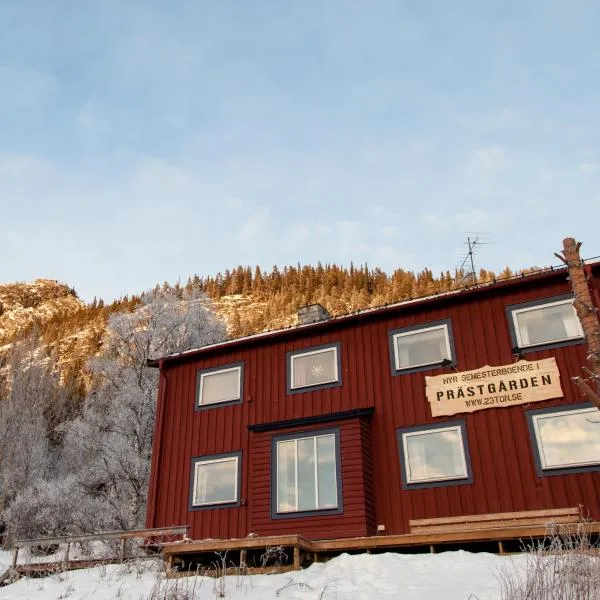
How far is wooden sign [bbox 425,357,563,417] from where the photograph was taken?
1483 centimetres

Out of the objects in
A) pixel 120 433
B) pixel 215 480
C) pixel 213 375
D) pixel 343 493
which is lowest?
pixel 343 493

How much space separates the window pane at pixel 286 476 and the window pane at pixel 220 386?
2.77 meters

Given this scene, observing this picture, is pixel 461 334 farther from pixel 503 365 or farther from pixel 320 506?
pixel 320 506

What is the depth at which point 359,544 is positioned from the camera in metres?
12.3

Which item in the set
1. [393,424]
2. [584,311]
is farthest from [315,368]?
[584,311]

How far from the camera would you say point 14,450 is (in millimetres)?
37719

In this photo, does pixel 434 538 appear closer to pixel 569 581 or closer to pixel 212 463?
pixel 569 581

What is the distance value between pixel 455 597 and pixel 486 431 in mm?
6647

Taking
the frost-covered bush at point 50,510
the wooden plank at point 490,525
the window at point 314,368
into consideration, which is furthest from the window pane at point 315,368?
the frost-covered bush at point 50,510

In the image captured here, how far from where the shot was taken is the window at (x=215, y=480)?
17812 mm

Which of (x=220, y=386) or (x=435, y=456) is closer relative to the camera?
(x=435, y=456)

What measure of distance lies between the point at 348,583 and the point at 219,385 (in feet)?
33.3

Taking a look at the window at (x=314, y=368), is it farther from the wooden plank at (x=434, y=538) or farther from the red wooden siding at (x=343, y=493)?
the wooden plank at (x=434, y=538)

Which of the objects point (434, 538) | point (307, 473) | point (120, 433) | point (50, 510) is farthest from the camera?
point (50, 510)
